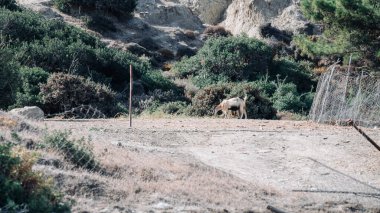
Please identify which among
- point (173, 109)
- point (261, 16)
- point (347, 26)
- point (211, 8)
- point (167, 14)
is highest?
point (211, 8)

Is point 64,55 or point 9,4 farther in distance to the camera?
point 9,4

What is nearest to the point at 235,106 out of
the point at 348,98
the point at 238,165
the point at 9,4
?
the point at 348,98

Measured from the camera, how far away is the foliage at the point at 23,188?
24.6 feet

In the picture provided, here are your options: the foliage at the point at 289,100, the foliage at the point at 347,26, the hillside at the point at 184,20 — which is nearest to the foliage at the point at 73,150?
the foliage at the point at 347,26

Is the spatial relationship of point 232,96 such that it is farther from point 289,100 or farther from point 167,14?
point 167,14

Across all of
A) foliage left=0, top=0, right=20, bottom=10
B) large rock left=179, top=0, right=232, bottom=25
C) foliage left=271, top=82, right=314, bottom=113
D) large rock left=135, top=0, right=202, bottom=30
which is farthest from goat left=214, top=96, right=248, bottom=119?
large rock left=179, top=0, right=232, bottom=25

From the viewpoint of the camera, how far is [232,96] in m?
25.3

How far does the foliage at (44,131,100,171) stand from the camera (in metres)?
9.74

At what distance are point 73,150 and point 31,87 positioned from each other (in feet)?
48.7

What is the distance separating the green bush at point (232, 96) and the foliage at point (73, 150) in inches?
569

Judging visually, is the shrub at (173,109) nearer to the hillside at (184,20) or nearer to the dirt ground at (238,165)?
the dirt ground at (238,165)

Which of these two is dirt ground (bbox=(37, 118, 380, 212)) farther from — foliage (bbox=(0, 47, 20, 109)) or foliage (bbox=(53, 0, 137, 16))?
foliage (bbox=(53, 0, 137, 16))

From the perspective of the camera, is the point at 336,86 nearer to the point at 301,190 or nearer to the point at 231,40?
the point at 301,190

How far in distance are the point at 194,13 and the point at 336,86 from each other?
107 ft
